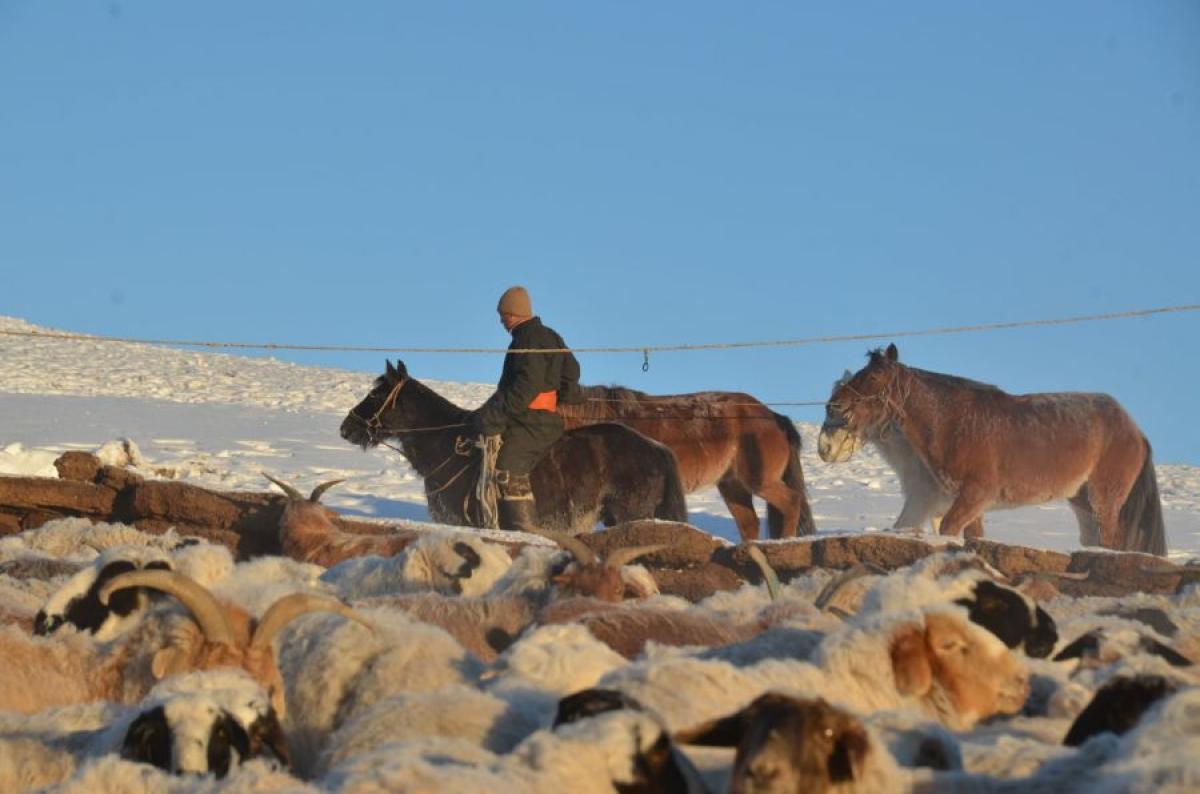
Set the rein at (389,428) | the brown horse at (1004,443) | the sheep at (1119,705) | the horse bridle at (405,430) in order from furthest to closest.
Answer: the brown horse at (1004,443), the rein at (389,428), the horse bridle at (405,430), the sheep at (1119,705)

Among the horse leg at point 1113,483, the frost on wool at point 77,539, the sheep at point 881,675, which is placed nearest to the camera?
the sheep at point 881,675

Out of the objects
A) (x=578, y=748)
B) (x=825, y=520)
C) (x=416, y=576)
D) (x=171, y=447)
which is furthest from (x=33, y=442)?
(x=578, y=748)

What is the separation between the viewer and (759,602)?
30.4 ft

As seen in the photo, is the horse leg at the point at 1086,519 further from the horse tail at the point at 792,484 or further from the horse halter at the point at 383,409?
the horse halter at the point at 383,409

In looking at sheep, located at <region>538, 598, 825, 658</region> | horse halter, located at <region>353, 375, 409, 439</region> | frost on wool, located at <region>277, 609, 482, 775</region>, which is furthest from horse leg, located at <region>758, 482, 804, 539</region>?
frost on wool, located at <region>277, 609, 482, 775</region>

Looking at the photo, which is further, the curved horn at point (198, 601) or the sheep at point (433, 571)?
the sheep at point (433, 571)

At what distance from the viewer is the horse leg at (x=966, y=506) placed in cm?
1845

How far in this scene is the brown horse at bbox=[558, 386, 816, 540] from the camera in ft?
62.4

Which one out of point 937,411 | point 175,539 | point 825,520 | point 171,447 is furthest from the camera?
point 171,447

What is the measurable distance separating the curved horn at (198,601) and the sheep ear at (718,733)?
2.37m

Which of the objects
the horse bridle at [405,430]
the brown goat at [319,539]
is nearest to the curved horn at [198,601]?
the brown goat at [319,539]

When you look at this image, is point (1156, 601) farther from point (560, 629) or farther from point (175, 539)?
point (175, 539)

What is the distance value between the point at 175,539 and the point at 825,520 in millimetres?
15331

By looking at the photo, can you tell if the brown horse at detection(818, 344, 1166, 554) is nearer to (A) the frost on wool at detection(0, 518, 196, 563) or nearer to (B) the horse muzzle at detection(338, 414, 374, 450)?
(B) the horse muzzle at detection(338, 414, 374, 450)
